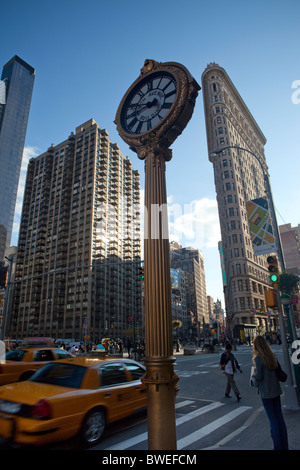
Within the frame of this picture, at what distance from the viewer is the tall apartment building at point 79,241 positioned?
82.9m

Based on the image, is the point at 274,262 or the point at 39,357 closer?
the point at 274,262

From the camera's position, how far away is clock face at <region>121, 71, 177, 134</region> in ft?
14.2

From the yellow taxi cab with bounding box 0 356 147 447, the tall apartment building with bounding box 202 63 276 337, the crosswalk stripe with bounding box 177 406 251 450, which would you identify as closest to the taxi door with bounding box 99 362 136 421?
the yellow taxi cab with bounding box 0 356 147 447

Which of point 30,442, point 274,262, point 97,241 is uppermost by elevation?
point 97,241

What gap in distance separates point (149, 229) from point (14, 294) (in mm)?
105971

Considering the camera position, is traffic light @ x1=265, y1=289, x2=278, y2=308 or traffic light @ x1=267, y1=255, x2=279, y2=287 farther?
traffic light @ x1=267, y1=255, x2=279, y2=287

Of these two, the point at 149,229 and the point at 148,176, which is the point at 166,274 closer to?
the point at 149,229

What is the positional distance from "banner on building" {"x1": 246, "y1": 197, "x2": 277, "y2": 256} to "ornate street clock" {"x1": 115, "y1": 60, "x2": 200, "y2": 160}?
7189 mm

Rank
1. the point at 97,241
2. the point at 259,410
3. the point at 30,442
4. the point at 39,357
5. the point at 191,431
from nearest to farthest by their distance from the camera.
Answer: the point at 30,442 < the point at 191,431 < the point at 259,410 < the point at 39,357 < the point at 97,241

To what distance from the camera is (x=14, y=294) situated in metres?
96.3

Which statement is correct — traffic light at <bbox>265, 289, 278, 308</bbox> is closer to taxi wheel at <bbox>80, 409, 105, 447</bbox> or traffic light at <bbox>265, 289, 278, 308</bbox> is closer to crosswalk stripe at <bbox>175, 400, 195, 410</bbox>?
crosswalk stripe at <bbox>175, 400, 195, 410</bbox>

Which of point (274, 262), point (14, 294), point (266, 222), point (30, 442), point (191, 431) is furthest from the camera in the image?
point (14, 294)

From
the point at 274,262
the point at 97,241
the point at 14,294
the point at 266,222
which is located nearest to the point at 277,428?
the point at 274,262

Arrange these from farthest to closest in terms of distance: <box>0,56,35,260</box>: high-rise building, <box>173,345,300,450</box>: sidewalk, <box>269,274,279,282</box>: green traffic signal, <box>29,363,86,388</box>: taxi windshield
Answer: <box>0,56,35,260</box>: high-rise building
<box>269,274,279,282</box>: green traffic signal
<box>29,363,86,388</box>: taxi windshield
<box>173,345,300,450</box>: sidewalk
